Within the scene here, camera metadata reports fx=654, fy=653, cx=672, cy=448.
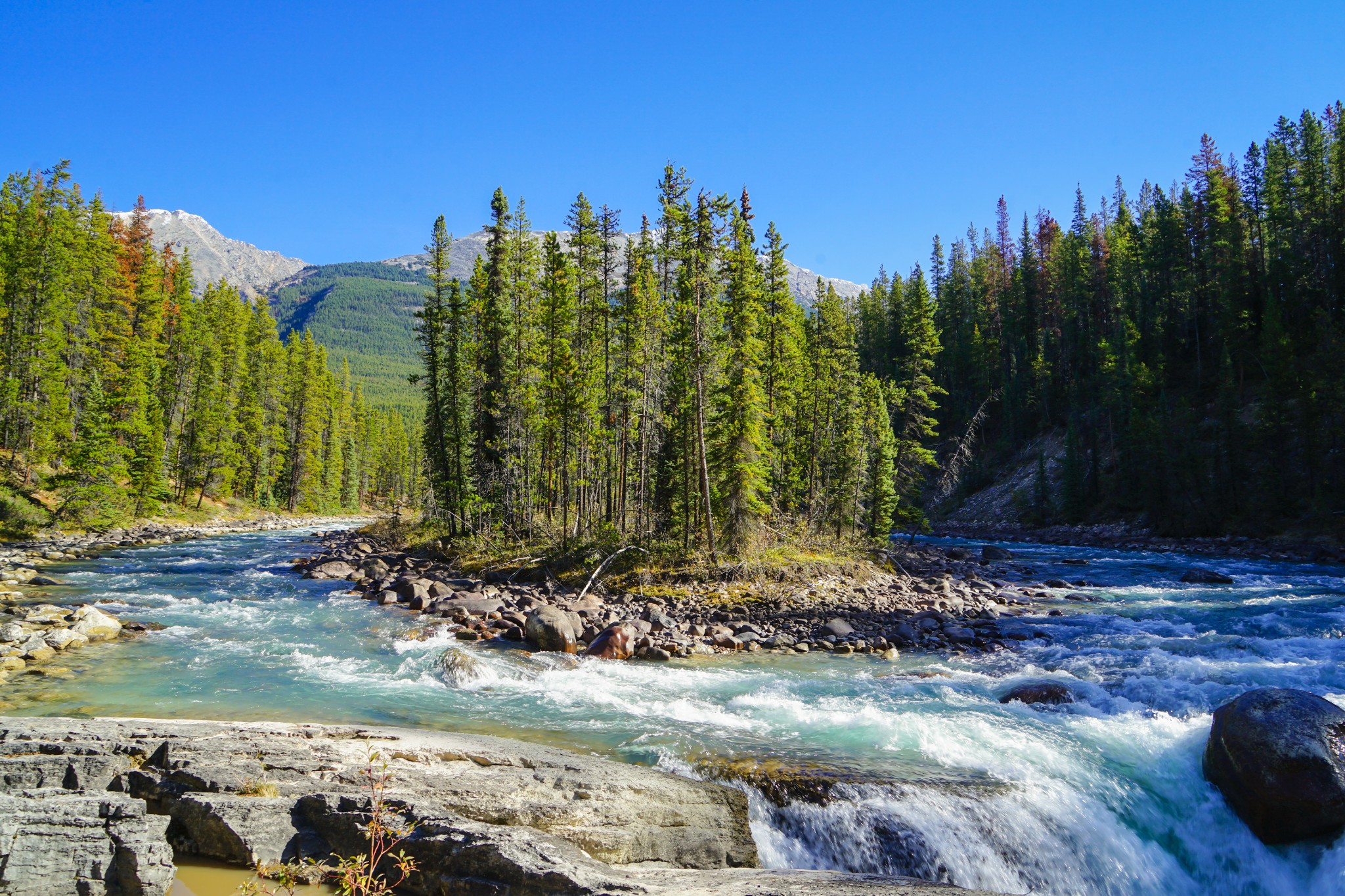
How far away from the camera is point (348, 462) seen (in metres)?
78.2

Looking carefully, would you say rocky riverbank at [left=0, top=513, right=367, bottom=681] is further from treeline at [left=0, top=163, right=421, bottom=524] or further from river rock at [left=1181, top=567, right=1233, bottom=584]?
river rock at [left=1181, top=567, right=1233, bottom=584]

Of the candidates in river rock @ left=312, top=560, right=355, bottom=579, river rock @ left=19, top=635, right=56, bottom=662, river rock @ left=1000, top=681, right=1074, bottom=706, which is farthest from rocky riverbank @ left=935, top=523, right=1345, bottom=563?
river rock @ left=19, top=635, right=56, bottom=662

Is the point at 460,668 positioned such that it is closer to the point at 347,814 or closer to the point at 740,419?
the point at 347,814

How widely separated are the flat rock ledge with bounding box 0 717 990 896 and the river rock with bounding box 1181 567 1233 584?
28320 millimetres

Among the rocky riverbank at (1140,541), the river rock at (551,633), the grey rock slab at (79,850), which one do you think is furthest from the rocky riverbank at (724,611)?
the rocky riverbank at (1140,541)

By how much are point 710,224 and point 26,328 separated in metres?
37.9

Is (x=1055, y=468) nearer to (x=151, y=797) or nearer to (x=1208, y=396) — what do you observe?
(x=1208, y=396)

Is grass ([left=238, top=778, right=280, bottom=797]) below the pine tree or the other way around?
below

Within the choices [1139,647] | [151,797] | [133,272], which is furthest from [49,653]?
[133,272]

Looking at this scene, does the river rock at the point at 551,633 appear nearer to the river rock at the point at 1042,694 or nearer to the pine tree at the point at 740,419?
the pine tree at the point at 740,419

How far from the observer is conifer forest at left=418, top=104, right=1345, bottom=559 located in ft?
81.6

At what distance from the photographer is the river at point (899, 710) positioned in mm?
7547

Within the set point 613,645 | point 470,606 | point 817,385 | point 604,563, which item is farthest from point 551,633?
point 817,385

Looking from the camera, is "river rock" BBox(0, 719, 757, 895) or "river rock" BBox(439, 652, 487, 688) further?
"river rock" BBox(439, 652, 487, 688)
